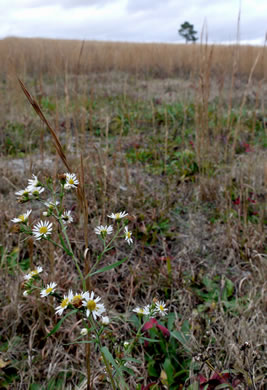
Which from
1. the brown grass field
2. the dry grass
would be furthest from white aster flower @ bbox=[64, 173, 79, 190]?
the dry grass

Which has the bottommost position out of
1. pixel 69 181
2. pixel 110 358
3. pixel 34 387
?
pixel 34 387

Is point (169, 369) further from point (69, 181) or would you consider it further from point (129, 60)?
point (129, 60)

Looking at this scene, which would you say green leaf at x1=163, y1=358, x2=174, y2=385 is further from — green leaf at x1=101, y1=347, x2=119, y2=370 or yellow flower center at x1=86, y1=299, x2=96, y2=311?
yellow flower center at x1=86, y1=299, x2=96, y2=311

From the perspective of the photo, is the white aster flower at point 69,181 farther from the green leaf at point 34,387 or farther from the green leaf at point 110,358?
the green leaf at point 34,387

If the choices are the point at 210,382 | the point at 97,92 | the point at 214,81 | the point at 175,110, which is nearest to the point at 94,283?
the point at 210,382

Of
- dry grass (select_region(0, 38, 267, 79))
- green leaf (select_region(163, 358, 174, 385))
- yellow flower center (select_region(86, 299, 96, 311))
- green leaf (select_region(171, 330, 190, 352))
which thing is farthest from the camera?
dry grass (select_region(0, 38, 267, 79))

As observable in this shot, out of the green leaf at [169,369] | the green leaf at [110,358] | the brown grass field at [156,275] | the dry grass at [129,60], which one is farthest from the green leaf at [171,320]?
the dry grass at [129,60]

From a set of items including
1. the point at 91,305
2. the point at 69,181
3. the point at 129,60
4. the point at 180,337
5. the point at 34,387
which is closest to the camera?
the point at 91,305

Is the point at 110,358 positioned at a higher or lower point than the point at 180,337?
higher

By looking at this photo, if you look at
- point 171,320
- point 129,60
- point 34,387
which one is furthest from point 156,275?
point 129,60

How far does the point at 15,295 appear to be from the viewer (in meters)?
1.38

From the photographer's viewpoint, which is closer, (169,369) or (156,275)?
(169,369)

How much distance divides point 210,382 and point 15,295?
84 centimetres

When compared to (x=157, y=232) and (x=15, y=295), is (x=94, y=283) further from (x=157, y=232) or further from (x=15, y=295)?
(x=157, y=232)
